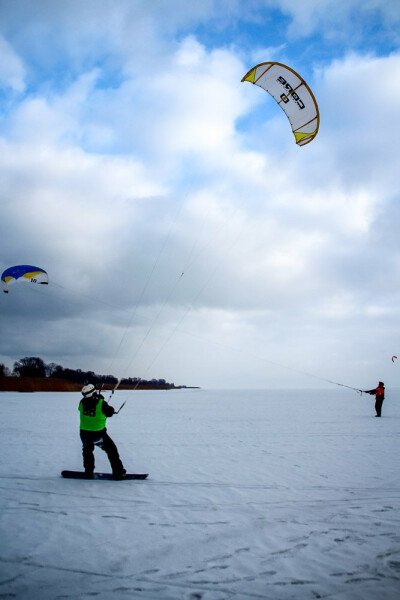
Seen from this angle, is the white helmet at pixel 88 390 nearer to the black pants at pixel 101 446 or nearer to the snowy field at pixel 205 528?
the black pants at pixel 101 446

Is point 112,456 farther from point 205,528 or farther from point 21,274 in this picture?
point 21,274

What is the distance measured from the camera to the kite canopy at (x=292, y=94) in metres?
9.09

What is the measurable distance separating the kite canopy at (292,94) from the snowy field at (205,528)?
26.7 feet

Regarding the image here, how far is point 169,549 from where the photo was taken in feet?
13.3

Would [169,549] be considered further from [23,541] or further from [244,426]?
[244,426]

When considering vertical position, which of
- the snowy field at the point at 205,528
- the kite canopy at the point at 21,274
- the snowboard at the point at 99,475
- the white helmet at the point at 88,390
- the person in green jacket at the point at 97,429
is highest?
the kite canopy at the point at 21,274

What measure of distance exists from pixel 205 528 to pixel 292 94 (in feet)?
31.6

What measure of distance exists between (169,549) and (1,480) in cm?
430

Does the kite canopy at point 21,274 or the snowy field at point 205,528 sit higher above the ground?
the kite canopy at point 21,274

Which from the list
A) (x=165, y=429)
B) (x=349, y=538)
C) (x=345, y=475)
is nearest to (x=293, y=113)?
(x=345, y=475)

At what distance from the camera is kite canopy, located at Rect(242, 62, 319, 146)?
358 inches

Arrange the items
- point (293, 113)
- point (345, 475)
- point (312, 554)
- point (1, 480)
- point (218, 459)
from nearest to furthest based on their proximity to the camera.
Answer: point (312, 554) < point (1, 480) < point (345, 475) < point (218, 459) < point (293, 113)

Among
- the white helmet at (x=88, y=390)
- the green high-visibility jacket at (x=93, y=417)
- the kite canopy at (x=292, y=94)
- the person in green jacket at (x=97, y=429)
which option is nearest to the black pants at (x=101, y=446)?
the person in green jacket at (x=97, y=429)

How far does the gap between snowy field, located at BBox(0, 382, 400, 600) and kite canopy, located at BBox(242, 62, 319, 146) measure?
8.13 meters
